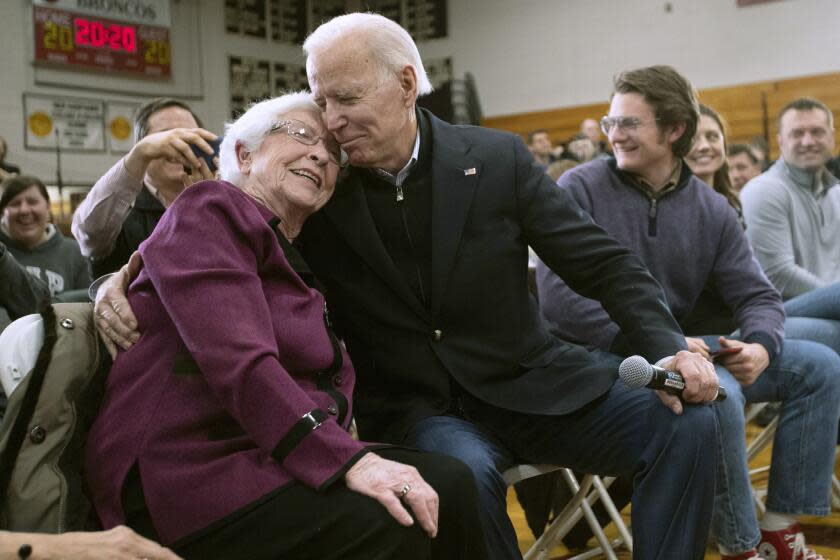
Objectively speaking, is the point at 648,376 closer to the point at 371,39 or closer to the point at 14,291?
the point at 371,39

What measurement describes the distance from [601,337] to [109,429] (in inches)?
54.2

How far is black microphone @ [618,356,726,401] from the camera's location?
166 cm

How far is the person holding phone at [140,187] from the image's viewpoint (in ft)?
6.69

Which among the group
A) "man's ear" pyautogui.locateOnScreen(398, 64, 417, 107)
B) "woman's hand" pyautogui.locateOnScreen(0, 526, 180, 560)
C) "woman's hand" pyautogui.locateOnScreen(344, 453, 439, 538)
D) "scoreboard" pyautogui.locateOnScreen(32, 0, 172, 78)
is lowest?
"woman's hand" pyautogui.locateOnScreen(0, 526, 180, 560)

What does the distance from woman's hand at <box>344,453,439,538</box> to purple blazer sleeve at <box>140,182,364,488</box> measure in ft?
0.10

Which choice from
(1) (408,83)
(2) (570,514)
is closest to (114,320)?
(1) (408,83)

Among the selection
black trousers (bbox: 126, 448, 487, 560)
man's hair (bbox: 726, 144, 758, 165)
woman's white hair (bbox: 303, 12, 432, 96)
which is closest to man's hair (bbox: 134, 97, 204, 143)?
woman's white hair (bbox: 303, 12, 432, 96)

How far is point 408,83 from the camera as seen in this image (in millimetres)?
2088

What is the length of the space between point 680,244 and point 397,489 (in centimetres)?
150

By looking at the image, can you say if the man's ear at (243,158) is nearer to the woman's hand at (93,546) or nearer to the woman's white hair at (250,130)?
the woman's white hair at (250,130)

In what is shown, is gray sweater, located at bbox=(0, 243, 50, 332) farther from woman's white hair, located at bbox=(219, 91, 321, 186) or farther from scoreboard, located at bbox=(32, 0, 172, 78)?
scoreboard, located at bbox=(32, 0, 172, 78)

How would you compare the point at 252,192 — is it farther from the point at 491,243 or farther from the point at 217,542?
the point at 217,542

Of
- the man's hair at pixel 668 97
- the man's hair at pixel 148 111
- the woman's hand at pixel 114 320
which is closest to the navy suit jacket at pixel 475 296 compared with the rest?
the woman's hand at pixel 114 320

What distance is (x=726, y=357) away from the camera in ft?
8.02
